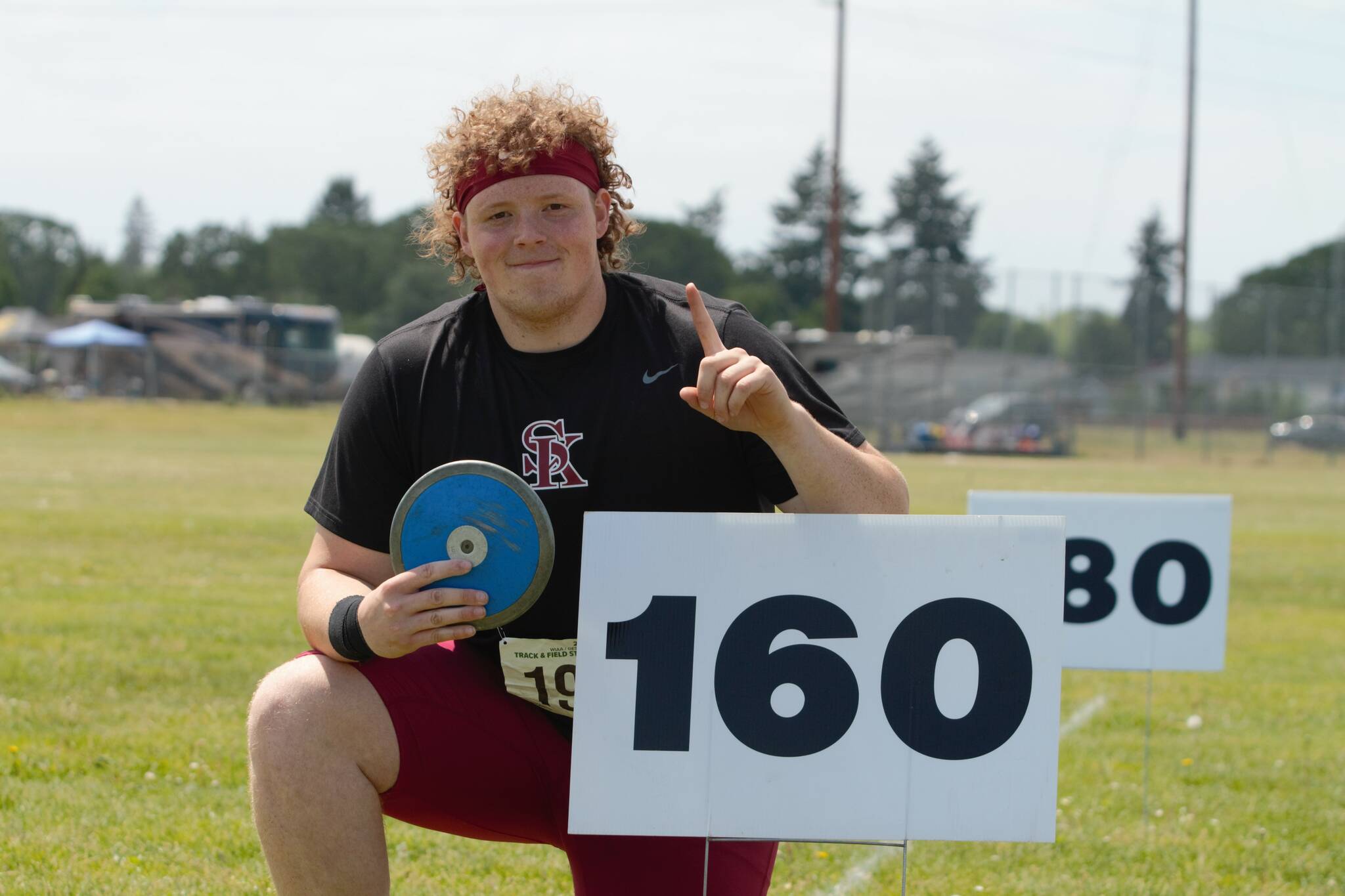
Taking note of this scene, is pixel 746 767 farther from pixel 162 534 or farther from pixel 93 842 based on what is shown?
→ pixel 162 534

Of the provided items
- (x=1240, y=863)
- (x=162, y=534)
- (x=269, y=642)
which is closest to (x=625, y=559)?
(x=1240, y=863)

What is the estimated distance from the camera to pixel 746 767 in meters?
2.49

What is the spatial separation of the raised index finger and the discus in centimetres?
46

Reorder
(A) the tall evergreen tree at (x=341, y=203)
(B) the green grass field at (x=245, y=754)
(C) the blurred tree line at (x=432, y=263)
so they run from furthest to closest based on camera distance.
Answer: (A) the tall evergreen tree at (x=341, y=203), (C) the blurred tree line at (x=432, y=263), (B) the green grass field at (x=245, y=754)

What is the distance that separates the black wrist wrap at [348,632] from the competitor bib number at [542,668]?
30cm

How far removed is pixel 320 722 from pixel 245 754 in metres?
2.49

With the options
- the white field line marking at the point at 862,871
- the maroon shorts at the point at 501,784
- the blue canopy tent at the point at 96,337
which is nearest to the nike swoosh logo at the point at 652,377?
the maroon shorts at the point at 501,784

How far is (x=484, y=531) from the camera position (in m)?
2.38

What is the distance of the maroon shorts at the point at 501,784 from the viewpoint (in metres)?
2.62

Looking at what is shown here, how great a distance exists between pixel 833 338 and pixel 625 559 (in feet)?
105

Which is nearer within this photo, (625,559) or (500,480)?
(500,480)

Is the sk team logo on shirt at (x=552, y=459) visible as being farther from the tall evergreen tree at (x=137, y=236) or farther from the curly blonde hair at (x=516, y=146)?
the tall evergreen tree at (x=137, y=236)

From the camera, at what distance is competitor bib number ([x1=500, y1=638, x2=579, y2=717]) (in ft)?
9.00

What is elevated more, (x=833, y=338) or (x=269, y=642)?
(x=833, y=338)
